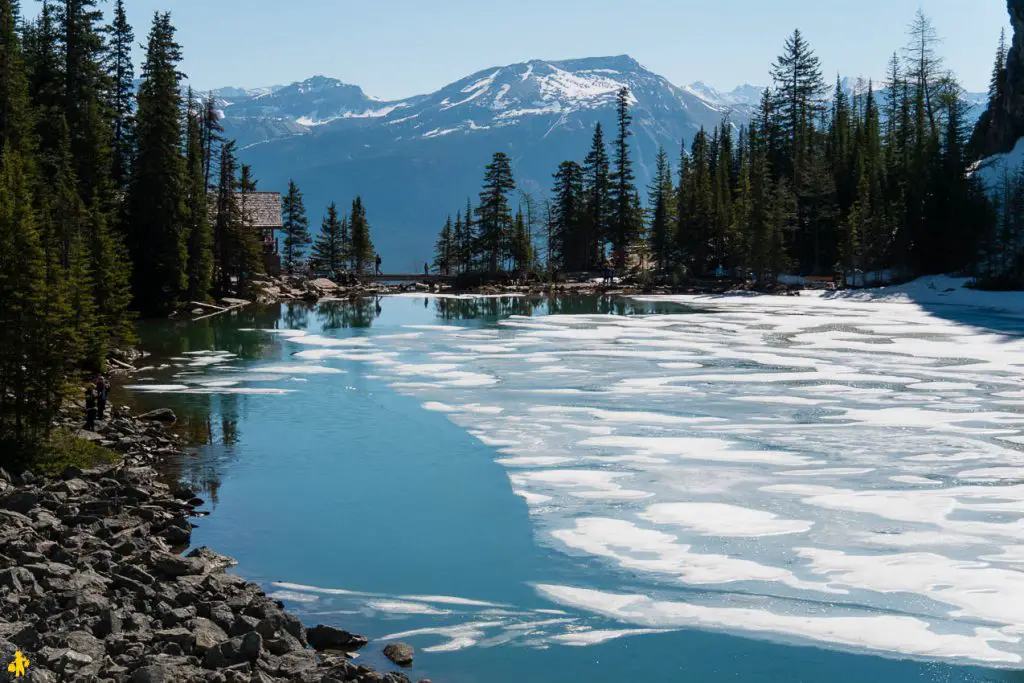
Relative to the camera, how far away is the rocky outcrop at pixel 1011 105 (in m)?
94.9

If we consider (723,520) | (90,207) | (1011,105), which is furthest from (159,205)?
(1011,105)

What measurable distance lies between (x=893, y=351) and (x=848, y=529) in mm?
28304

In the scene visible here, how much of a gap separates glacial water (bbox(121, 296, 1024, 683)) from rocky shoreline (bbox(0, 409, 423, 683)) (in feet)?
3.32

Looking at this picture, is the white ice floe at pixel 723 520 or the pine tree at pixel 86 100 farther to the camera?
the pine tree at pixel 86 100

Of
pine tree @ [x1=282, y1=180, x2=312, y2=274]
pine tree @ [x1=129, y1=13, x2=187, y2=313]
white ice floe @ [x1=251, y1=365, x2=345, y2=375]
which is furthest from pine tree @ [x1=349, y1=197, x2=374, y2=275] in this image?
white ice floe @ [x1=251, y1=365, x2=345, y2=375]

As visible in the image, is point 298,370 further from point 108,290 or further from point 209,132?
point 209,132

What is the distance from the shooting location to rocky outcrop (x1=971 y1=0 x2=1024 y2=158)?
94938 mm

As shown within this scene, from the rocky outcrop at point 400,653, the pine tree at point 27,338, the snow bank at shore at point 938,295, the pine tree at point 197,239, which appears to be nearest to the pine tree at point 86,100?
the pine tree at point 197,239

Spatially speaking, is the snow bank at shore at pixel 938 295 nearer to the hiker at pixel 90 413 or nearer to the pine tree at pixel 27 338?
the hiker at pixel 90 413

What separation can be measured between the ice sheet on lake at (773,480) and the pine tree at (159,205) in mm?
24977

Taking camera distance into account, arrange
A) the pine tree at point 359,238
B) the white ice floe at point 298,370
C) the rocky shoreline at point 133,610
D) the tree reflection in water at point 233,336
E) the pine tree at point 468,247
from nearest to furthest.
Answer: the rocky shoreline at point 133,610, the tree reflection in water at point 233,336, the white ice floe at point 298,370, the pine tree at point 468,247, the pine tree at point 359,238

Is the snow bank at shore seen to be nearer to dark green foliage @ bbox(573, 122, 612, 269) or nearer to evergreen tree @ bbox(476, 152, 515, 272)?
dark green foliage @ bbox(573, 122, 612, 269)

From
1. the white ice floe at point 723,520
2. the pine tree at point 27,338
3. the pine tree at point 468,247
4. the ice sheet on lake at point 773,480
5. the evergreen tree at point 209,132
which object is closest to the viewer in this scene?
the ice sheet on lake at point 773,480

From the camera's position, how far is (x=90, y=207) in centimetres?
5247
